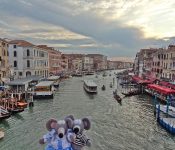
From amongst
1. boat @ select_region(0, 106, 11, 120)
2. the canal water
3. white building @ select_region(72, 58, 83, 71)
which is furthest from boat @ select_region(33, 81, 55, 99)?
white building @ select_region(72, 58, 83, 71)

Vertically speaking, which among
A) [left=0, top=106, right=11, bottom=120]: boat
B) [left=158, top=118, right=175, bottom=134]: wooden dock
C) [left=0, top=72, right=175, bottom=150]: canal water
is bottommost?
[left=0, top=72, right=175, bottom=150]: canal water

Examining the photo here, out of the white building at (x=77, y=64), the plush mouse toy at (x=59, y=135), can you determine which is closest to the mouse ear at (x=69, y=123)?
the plush mouse toy at (x=59, y=135)

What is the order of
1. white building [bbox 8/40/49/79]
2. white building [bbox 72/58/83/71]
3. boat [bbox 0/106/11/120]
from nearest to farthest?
boat [bbox 0/106/11/120]
white building [bbox 8/40/49/79]
white building [bbox 72/58/83/71]

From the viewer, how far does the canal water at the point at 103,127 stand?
20906 millimetres

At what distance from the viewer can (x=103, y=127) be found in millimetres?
25984

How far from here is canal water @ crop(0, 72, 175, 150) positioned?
20.9 metres

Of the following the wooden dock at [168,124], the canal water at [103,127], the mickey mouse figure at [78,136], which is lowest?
the canal water at [103,127]

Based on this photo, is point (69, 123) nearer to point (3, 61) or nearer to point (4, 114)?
point (4, 114)

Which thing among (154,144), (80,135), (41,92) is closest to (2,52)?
(41,92)

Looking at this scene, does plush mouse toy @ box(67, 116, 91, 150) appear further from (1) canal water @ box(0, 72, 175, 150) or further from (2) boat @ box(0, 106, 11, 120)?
(2) boat @ box(0, 106, 11, 120)

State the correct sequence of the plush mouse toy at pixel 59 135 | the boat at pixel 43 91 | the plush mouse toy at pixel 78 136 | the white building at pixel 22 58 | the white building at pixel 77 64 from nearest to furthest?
the plush mouse toy at pixel 59 135
the plush mouse toy at pixel 78 136
the boat at pixel 43 91
the white building at pixel 22 58
the white building at pixel 77 64

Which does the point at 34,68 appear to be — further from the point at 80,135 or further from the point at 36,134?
the point at 80,135

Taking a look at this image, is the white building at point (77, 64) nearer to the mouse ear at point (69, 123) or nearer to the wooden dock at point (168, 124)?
the wooden dock at point (168, 124)

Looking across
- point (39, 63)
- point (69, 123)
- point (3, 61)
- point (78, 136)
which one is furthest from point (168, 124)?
point (39, 63)
